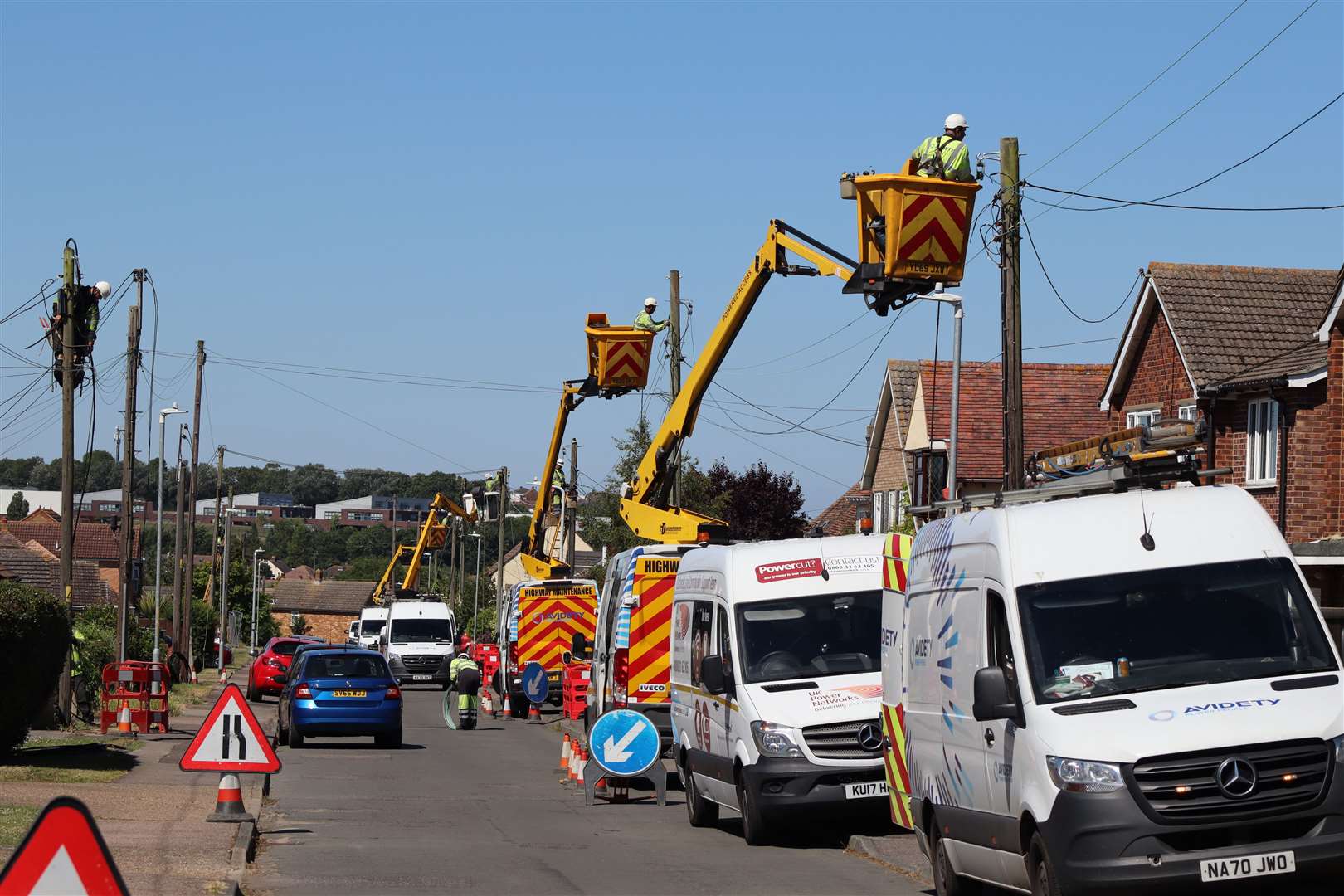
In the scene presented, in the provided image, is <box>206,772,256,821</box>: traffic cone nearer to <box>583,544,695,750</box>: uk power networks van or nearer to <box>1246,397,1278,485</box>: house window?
<box>583,544,695,750</box>: uk power networks van

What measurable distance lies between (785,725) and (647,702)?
6.10 metres

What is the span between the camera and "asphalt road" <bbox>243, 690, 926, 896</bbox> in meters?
12.5

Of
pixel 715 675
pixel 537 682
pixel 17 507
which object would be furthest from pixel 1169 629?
pixel 17 507

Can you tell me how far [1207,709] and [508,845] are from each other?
288 inches

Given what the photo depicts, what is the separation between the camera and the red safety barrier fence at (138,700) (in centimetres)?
2795

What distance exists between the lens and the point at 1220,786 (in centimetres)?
886

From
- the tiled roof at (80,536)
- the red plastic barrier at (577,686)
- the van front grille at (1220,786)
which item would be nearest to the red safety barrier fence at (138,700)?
the red plastic barrier at (577,686)

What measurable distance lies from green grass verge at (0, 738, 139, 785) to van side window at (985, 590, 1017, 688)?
38.4 ft

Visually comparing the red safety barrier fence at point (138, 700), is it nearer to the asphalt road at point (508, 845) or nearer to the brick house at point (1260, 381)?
the asphalt road at point (508, 845)

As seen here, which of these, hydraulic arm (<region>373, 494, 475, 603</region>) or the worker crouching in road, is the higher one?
hydraulic arm (<region>373, 494, 475, 603</region>)

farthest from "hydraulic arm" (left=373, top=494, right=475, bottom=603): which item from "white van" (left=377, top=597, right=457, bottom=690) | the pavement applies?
the pavement

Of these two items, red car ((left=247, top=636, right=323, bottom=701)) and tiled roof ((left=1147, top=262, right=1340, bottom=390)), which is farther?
red car ((left=247, top=636, right=323, bottom=701))

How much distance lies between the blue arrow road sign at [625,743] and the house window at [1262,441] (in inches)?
618

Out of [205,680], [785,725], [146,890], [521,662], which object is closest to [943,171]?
[785,725]
